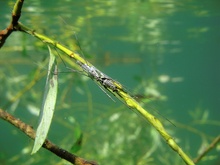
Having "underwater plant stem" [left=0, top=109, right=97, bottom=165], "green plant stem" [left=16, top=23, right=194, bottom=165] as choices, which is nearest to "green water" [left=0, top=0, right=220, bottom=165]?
"green plant stem" [left=16, top=23, right=194, bottom=165]

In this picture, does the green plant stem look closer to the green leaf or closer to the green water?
the green leaf

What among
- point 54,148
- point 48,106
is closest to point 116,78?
point 48,106

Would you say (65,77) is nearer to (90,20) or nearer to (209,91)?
(90,20)

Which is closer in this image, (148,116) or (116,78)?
(148,116)

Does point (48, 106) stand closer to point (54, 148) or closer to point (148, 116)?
point (54, 148)

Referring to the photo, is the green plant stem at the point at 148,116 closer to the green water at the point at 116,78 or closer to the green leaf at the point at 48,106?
the green leaf at the point at 48,106

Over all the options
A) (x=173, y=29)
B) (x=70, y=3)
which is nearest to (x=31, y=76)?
(x=70, y=3)

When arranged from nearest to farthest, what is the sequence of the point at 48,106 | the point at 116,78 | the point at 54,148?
1. the point at 54,148
2. the point at 48,106
3. the point at 116,78
